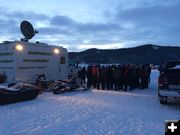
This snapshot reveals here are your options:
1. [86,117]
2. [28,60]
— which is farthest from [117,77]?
[86,117]

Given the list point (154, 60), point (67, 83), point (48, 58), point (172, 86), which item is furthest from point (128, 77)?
point (154, 60)

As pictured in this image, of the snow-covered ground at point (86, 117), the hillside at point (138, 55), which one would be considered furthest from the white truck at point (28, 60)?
the hillside at point (138, 55)

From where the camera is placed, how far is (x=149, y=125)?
746 cm

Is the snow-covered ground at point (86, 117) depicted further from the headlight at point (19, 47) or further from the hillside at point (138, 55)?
the hillside at point (138, 55)

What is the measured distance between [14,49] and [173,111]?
357 inches

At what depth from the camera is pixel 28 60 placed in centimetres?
1582

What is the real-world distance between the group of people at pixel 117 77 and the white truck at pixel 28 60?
2.20m

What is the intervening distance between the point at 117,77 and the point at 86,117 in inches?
319

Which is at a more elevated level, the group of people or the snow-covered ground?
the group of people

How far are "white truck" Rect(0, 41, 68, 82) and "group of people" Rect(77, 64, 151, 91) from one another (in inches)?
86.4

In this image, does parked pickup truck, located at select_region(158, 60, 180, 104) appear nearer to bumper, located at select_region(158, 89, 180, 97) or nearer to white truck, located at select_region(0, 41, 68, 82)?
bumper, located at select_region(158, 89, 180, 97)

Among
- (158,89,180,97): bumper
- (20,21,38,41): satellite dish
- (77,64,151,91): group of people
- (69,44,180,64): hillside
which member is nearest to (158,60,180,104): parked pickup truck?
(158,89,180,97): bumper

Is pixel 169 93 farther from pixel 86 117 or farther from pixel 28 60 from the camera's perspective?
pixel 28 60

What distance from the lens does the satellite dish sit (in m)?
17.6
